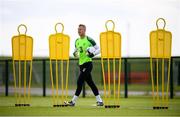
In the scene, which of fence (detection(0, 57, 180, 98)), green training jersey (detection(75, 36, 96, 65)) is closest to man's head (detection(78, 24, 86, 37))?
green training jersey (detection(75, 36, 96, 65))

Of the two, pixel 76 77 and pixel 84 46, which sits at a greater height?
pixel 84 46

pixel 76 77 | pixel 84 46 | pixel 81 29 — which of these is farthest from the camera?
pixel 76 77

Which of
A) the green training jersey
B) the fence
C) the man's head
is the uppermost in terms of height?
the man's head

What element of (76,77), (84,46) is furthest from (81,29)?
(76,77)

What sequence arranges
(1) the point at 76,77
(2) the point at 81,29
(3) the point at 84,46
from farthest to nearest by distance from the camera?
(1) the point at 76,77 < (3) the point at 84,46 < (2) the point at 81,29

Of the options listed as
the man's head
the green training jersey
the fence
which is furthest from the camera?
the fence

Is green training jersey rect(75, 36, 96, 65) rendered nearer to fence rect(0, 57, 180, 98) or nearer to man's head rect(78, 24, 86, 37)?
man's head rect(78, 24, 86, 37)

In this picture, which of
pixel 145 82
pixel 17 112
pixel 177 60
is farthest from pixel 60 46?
pixel 145 82

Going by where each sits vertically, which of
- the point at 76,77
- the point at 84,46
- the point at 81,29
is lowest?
the point at 76,77

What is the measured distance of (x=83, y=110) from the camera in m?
12.0

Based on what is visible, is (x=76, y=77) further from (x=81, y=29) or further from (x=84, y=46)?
(x=81, y=29)

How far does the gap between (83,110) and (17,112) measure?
4.47 feet

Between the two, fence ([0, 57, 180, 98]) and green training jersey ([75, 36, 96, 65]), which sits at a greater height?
green training jersey ([75, 36, 96, 65])

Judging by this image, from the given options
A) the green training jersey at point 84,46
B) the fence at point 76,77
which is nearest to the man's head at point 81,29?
the green training jersey at point 84,46
